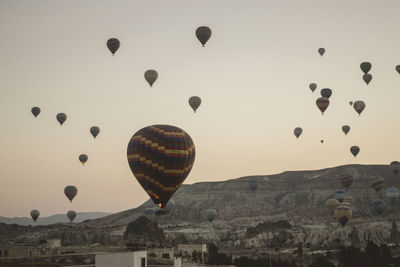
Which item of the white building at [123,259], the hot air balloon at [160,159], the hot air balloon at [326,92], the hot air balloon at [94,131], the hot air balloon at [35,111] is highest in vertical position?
the hot air balloon at [326,92]

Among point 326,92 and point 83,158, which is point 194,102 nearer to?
point 326,92

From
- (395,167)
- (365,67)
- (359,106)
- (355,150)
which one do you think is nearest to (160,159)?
(365,67)

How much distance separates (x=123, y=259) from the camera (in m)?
51.0

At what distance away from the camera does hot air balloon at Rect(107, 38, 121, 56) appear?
235ft

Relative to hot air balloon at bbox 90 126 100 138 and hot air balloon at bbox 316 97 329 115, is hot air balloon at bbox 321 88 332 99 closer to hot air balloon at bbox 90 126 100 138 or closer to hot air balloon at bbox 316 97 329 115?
hot air balloon at bbox 316 97 329 115

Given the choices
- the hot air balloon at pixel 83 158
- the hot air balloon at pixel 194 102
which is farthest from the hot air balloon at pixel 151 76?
the hot air balloon at pixel 83 158

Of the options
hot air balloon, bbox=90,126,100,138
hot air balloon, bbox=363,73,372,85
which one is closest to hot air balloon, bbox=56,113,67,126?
hot air balloon, bbox=90,126,100,138

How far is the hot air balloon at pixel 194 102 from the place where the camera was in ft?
260

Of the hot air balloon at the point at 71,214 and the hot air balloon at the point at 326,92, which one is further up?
the hot air balloon at the point at 326,92

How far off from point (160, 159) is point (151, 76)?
2268cm

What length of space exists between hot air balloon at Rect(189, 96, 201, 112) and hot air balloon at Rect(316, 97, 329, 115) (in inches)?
922

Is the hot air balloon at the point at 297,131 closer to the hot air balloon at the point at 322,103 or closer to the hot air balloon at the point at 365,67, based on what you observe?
the hot air balloon at the point at 322,103

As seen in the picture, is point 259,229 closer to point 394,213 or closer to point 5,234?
point 394,213

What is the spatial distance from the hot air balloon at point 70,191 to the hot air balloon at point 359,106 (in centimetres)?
5756
